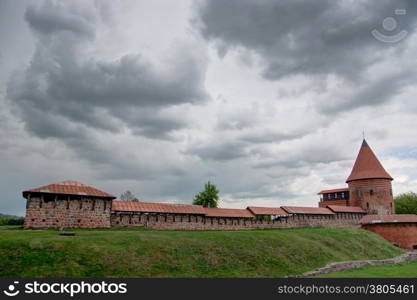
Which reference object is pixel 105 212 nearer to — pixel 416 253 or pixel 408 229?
pixel 416 253

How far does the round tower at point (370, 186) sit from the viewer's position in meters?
44.0

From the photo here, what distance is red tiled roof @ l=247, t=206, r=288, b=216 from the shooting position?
32688 millimetres

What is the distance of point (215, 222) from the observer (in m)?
29.4

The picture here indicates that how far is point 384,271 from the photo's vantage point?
22547 millimetres

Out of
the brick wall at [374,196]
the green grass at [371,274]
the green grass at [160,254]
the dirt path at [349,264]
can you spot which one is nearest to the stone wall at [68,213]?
the green grass at [160,254]

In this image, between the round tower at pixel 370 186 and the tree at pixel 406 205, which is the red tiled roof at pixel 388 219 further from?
the tree at pixel 406 205

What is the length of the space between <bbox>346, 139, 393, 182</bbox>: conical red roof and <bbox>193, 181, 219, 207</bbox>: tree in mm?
20192

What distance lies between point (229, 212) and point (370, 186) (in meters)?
24.4

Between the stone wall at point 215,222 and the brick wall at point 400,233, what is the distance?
3.23 meters

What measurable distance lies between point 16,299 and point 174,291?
5.41 meters

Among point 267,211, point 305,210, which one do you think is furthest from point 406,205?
point 267,211

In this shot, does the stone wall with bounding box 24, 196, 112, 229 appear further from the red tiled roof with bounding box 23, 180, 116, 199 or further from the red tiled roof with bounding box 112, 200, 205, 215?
the red tiled roof with bounding box 112, 200, 205, 215

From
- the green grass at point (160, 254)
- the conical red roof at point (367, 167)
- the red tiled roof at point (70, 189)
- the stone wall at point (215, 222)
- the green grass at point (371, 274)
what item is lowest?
the green grass at point (371, 274)

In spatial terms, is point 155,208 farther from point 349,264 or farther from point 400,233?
point 400,233
